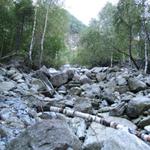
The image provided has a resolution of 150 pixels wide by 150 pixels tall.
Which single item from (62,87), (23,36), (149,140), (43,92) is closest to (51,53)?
(23,36)

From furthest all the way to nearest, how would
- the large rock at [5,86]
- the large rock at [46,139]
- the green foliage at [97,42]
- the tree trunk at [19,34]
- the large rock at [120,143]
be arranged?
the green foliage at [97,42], the tree trunk at [19,34], the large rock at [5,86], the large rock at [46,139], the large rock at [120,143]

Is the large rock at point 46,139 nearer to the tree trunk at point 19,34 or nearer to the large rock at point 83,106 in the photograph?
the large rock at point 83,106

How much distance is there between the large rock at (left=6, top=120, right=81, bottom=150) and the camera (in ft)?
16.5

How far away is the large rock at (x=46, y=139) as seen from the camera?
5.04 metres

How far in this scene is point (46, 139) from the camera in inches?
204

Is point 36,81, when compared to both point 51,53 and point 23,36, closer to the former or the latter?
point 23,36

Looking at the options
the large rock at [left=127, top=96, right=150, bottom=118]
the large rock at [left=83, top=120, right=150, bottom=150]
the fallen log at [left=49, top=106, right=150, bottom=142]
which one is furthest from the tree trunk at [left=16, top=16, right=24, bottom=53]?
the large rock at [left=83, top=120, right=150, bottom=150]

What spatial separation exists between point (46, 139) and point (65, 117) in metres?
3.50

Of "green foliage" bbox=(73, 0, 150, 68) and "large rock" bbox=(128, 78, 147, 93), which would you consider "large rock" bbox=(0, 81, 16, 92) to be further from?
"green foliage" bbox=(73, 0, 150, 68)

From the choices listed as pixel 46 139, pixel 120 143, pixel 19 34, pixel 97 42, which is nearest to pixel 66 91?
pixel 46 139

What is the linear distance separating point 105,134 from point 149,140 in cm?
109

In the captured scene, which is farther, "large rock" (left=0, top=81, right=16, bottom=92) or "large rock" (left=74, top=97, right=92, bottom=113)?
"large rock" (left=0, top=81, right=16, bottom=92)

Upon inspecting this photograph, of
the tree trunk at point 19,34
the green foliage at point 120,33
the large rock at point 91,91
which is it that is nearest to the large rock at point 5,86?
the large rock at point 91,91

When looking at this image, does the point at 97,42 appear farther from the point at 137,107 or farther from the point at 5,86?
the point at 137,107
